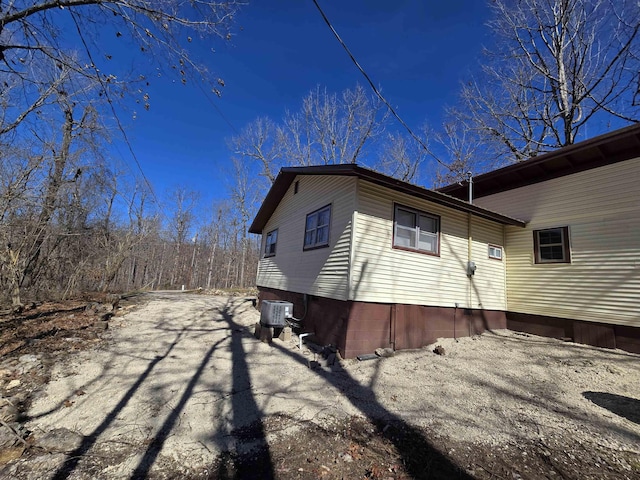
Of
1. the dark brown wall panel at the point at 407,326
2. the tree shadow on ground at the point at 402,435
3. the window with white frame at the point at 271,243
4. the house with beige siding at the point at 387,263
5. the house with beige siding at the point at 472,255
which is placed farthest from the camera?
the window with white frame at the point at 271,243

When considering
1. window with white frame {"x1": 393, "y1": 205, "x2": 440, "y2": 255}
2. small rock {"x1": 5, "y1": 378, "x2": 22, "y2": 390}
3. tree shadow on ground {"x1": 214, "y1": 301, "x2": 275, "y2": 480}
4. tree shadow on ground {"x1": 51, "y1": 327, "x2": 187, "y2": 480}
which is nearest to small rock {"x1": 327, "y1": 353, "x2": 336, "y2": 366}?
tree shadow on ground {"x1": 214, "y1": 301, "x2": 275, "y2": 480}

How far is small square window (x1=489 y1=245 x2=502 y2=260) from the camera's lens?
8617 millimetres

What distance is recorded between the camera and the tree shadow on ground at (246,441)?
2.63 metres

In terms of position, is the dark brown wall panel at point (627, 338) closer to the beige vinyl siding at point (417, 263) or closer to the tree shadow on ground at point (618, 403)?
the beige vinyl siding at point (417, 263)

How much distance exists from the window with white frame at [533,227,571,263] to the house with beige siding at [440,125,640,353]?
0.02 m

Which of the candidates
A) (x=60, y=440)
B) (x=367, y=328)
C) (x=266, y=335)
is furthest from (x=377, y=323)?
(x=60, y=440)

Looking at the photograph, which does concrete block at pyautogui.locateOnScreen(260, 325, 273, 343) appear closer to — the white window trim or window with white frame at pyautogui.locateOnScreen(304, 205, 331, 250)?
window with white frame at pyautogui.locateOnScreen(304, 205, 331, 250)

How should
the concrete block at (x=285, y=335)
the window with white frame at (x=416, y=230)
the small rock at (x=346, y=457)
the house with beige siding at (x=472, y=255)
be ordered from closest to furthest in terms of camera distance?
the small rock at (x=346, y=457)
the house with beige siding at (x=472, y=255)
the window with white frame at (x=416, y=230)
the concrete block at (x=285, y=335)

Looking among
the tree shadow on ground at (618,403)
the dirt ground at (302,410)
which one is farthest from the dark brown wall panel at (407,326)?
the tree shadow on ground at (618,403)

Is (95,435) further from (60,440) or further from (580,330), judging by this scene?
(580,330)

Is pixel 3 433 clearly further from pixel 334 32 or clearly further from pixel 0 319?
pixel 334 32

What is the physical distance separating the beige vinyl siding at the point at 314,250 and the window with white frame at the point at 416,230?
49.1 inches

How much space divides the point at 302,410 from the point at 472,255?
6.45 meters

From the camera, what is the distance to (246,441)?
3.12 metres
